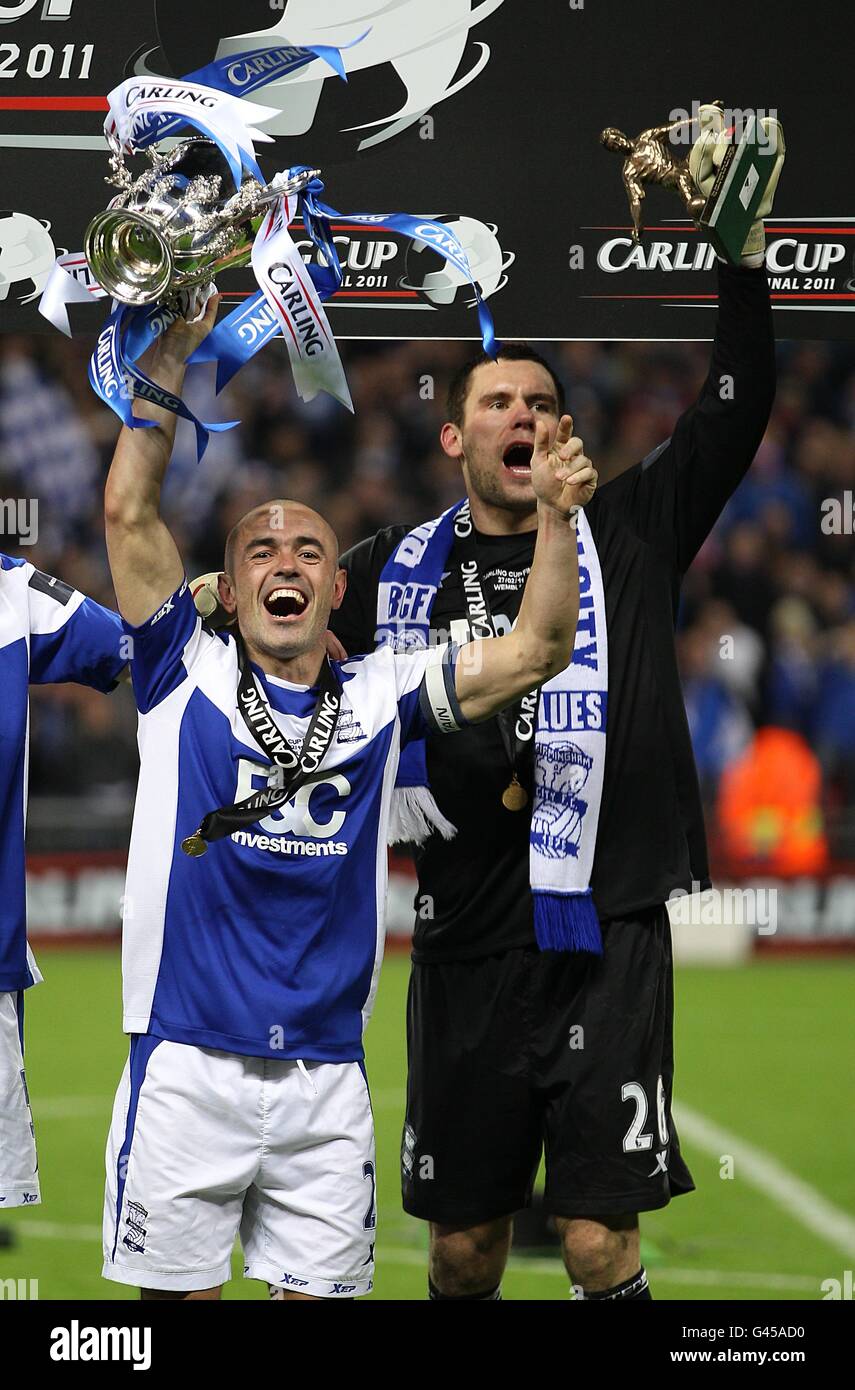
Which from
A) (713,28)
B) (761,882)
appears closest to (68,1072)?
(761,882)

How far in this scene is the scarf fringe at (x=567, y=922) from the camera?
3.74m

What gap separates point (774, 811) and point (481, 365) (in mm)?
8341

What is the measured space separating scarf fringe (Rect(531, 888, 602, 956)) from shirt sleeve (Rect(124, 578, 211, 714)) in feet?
2.94

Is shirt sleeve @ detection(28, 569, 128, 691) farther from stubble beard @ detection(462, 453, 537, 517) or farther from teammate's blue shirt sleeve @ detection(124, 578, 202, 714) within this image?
stubble beard @ detection(462, 453, 537, 517)

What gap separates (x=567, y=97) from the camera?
407 cm

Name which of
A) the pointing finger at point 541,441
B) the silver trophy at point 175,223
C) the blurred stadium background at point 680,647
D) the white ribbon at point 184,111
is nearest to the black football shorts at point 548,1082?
the pointing finger at point 541,441

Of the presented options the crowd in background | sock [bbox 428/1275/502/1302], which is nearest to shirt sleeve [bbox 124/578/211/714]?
sock [bbox 428/1275/502/1302]

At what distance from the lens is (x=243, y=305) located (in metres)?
3.48

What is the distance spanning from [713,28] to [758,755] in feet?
28.5

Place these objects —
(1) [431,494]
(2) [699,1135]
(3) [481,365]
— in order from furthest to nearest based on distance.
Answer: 1. (1) [431,494]
2. (2) [699,1135]
3. (3) [481,365]

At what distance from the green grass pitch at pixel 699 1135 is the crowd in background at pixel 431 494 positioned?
153cm

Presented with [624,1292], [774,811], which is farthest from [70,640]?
[774,811]

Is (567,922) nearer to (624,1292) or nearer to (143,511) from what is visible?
(624,1292)
